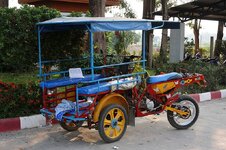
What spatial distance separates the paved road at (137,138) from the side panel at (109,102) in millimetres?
480

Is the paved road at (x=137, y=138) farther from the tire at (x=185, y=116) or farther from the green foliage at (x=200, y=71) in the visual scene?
the green foliage at (x=200, y=71)

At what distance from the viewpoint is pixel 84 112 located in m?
5.23

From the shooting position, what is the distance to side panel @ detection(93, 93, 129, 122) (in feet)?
17.2

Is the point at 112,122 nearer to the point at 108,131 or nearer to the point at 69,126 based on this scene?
the point at 108,131

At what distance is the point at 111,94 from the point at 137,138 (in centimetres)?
88

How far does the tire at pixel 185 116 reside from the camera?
615 centimetres

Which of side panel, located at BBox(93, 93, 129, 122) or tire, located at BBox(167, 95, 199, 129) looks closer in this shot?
side panel, located at BBox(93, 93, 129, 122)

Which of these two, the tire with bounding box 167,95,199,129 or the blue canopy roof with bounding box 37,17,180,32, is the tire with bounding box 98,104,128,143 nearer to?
the tire with bounding box 167,95,199,129

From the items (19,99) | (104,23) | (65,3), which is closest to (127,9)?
(65,3)

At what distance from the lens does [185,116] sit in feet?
20.4

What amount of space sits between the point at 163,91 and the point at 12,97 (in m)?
2.70

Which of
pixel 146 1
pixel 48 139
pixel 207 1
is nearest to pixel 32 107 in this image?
pixel 48 139

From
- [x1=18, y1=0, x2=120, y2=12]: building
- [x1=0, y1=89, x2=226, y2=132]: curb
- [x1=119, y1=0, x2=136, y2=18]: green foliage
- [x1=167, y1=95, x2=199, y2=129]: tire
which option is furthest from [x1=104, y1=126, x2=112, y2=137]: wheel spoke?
[x1=119, y1=0, x2=136, y2=18]: green foliage

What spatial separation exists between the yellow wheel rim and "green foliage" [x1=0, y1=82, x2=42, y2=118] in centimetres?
193
